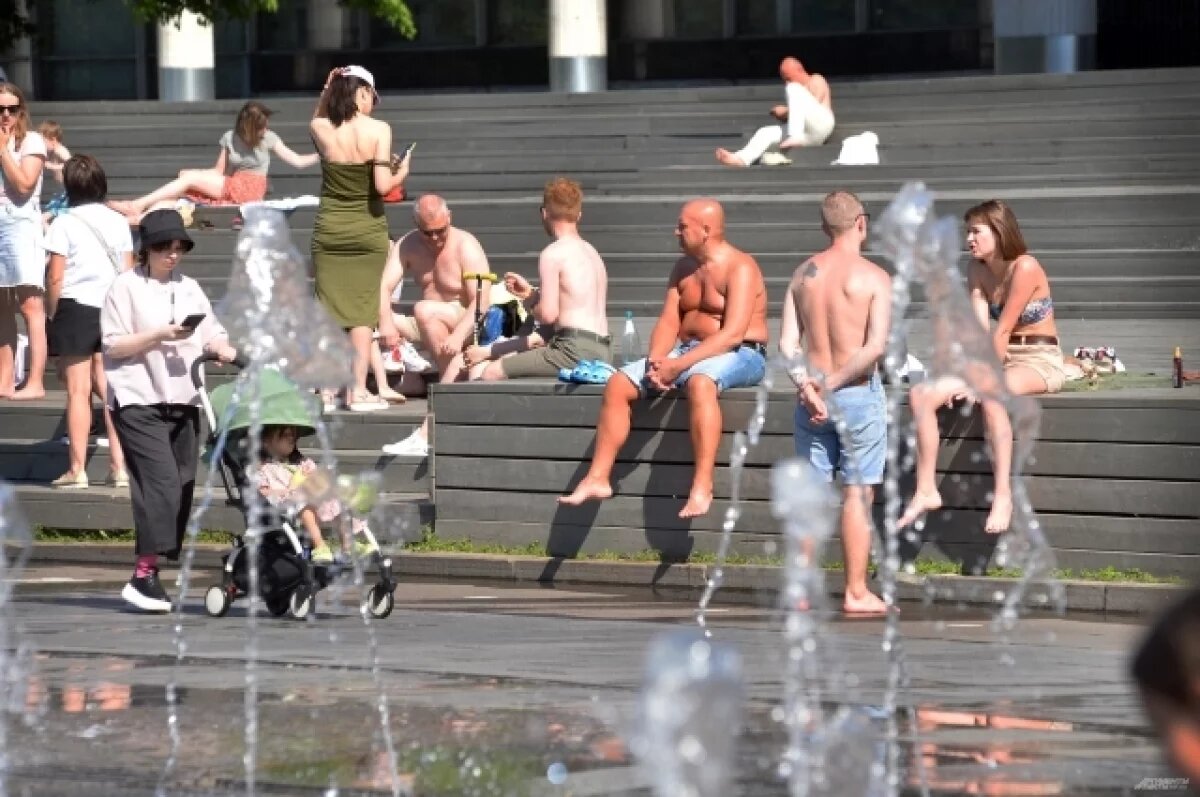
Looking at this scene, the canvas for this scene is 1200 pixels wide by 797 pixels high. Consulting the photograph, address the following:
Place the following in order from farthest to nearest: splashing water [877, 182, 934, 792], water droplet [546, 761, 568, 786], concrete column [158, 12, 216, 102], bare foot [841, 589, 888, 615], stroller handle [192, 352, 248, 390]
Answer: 1. concrete column [158, 12, 216, 102]
2. bare foot [841, 589, 888, 615]
3. stroller handle [192, 352, 248, 390]
4. splashing water [877, 182, 934, 792]
5. water droplet [546, 761, 568, 786]

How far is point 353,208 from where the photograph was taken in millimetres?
14641

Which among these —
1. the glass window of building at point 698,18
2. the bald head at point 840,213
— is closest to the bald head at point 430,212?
the bald head at point 840,213

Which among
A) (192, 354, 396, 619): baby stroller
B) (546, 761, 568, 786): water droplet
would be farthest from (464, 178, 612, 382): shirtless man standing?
(546, 761, 568, 786): water droplet

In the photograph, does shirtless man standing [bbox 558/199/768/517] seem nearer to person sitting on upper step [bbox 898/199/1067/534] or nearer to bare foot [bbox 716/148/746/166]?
person sitting on upper step [bbox 898/199/1067/534]

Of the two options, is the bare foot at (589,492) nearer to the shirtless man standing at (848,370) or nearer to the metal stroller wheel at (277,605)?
the shirtless man standing at (848,370)

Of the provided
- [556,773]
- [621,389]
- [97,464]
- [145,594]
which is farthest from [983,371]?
[97,464]

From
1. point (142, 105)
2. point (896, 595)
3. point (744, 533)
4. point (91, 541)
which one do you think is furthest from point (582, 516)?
point (142, 105)

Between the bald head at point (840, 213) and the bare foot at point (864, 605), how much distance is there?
159cm

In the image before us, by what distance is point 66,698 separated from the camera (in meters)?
8.09

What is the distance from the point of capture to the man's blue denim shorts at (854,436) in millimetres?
10805

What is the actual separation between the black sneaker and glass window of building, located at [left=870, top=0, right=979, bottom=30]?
2232 centimetres

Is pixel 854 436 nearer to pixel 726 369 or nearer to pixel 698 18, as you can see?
pixel 726 369

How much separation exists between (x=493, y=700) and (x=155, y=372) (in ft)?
10.2

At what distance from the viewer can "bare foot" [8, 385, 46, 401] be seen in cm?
1542
